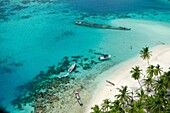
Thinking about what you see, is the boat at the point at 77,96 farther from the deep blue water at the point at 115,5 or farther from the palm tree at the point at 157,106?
the deep blue water at the point at 115,5

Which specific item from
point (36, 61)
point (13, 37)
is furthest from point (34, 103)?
point (13, 37)

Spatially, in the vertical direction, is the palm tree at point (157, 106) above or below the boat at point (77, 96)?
above

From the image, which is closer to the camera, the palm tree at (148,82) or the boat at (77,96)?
the palm tree at (148,82)

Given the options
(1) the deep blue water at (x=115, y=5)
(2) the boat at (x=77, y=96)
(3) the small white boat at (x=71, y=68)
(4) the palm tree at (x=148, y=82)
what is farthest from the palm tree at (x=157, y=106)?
(1) the deep blue water at (x=115, y=5)

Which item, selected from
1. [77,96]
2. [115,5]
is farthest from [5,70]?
[115,5]

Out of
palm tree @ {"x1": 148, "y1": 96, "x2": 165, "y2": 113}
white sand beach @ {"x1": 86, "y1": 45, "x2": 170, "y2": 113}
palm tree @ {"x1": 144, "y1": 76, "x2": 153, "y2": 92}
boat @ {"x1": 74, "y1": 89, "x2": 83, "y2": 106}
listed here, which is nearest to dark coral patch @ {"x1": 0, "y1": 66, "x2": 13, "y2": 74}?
boat @ {"x1": 74, "y1": 89, "x2": 83, "y2": 106}

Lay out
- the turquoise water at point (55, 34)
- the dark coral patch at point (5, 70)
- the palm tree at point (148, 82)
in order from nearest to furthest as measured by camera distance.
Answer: the palm tree at point (148, 82), the dark coral patch at point (5, 70), the turquoise water at point (55, 34)

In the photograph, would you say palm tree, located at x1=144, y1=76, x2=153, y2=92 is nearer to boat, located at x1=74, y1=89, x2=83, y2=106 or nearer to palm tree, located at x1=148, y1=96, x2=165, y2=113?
palm tree, located at x1=148, y1=96, x2=165, y2=113

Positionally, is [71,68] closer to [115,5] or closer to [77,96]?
[77,96]
